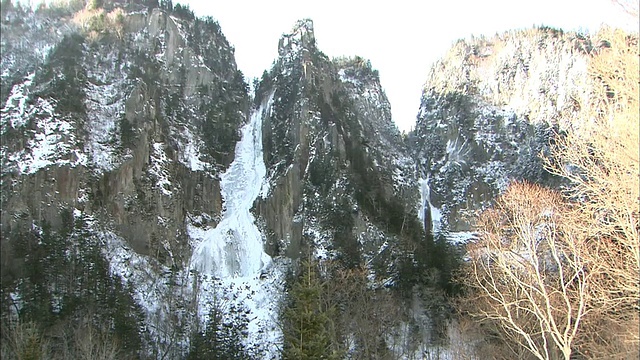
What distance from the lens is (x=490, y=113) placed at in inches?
3265

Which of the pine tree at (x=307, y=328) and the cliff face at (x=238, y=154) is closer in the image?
the pine tree at (x=307, y=328)

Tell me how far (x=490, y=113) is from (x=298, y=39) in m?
30.6

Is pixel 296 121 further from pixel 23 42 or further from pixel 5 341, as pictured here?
pixel 5 341

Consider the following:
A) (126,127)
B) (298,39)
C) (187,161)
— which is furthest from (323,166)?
(126,127)

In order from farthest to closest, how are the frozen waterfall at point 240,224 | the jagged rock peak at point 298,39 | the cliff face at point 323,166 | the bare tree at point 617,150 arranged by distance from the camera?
the jagged rock peak at point 298,39 → the cliff face at point 323,166 → the frozen waterfall at point 240,224 → the bare tree at point 617,150

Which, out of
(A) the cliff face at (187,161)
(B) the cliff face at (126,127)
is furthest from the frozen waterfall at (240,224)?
(B) the cliff face at (126,127)

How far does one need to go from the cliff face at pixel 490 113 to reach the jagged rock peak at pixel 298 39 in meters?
24.0

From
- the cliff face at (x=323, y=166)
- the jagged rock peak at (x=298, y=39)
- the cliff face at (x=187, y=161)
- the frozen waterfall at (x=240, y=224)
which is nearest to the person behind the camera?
the cliff face at (x=187, y=161)

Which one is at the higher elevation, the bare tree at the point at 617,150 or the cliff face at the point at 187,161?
the cliff face at the point at 187,161

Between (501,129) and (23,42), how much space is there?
63.5 m

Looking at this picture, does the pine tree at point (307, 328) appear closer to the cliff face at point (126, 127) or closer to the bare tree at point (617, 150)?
the bare tree at point (617, 150)

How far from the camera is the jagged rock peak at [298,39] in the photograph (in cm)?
7606

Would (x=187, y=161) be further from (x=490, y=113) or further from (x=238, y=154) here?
(x=490, y=113)

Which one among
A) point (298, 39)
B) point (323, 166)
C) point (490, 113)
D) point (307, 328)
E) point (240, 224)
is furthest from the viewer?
point (490, 113)
